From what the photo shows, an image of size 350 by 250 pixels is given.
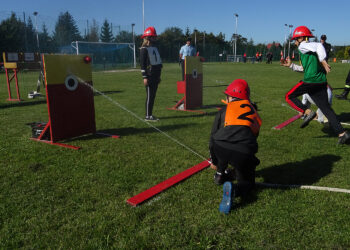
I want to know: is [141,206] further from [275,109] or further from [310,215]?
[275,109]

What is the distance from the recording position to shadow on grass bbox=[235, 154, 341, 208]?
4.16 meters

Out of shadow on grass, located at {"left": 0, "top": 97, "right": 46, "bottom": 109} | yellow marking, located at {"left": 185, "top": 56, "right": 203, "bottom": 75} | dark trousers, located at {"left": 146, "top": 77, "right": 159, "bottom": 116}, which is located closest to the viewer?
dark trousers, located at {"left": 146, "top": 77, "right": 159, "bottom": 116}

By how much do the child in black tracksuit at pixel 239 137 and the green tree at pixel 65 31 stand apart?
1431 inches

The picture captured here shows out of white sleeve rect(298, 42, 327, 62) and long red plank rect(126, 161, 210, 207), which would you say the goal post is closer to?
white sleeve rect(298, 42, 327, 62)

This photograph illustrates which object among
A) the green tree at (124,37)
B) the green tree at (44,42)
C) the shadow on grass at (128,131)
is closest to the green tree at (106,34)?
the green tree at (124,37)

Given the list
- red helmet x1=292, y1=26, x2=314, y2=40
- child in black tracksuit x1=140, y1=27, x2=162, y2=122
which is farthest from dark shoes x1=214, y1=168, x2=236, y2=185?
child in black tracksuit x1=140, y1=27, x2=162, y2=122

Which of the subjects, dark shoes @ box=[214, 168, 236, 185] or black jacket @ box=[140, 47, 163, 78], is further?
black jacket @ box=[140, 47, 163, 78]

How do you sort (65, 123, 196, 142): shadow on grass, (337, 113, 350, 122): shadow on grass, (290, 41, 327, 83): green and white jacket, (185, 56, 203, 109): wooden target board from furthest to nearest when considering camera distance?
(185, 56, 203, 109): wooden target board
(337, 113, 350, 122): shadow on grass
(65, 123, 196, 142): shadow on grass
(290, 41, 327, 83): green and white jacket

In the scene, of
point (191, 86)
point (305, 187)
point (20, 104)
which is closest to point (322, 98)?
point (305, 187)

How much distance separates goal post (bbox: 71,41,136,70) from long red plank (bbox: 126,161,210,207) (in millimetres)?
30821

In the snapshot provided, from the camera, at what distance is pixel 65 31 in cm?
3659

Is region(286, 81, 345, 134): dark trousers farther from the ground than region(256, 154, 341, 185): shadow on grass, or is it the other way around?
region(286, 81, 345, 134): dark trousers

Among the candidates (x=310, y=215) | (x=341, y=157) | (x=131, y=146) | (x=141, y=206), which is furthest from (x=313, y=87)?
(x=141, y=206)

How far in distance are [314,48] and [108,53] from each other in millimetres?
34335
